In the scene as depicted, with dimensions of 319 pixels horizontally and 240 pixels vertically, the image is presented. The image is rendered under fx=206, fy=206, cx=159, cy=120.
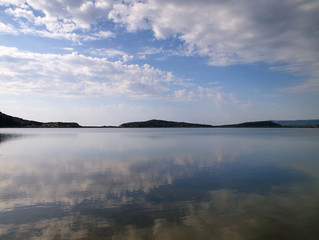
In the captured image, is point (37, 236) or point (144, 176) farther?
point (144, 176)

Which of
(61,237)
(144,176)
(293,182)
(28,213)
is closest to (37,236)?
(61,237)

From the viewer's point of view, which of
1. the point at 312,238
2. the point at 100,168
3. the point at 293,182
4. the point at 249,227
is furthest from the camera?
the point at 100,168

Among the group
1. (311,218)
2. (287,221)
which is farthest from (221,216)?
(311,218)

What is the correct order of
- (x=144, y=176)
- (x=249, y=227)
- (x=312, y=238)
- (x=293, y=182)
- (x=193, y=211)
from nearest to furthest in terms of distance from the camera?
(x=312, y=238), (x=249, y=227), (x=193, y=211), (x=293, y=182), (x=144, y=176)

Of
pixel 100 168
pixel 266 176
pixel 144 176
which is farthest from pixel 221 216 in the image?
pixel 100 168

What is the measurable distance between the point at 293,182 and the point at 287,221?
6.61 metres

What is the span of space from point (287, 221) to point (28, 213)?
9919mm

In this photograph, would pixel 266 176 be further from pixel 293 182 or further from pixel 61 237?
pixel 61 237

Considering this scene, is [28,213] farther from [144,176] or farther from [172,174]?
[172,174]

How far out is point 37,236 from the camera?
21.3 feet

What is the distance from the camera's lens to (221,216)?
7883 mm

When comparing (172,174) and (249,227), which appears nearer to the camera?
(249,227)

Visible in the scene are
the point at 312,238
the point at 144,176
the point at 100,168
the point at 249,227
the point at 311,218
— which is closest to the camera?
the point at 312,238

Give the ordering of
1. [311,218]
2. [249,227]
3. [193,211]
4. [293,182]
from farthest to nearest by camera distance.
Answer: [293,182] < [193,211] < [311,218] < [249,227]
